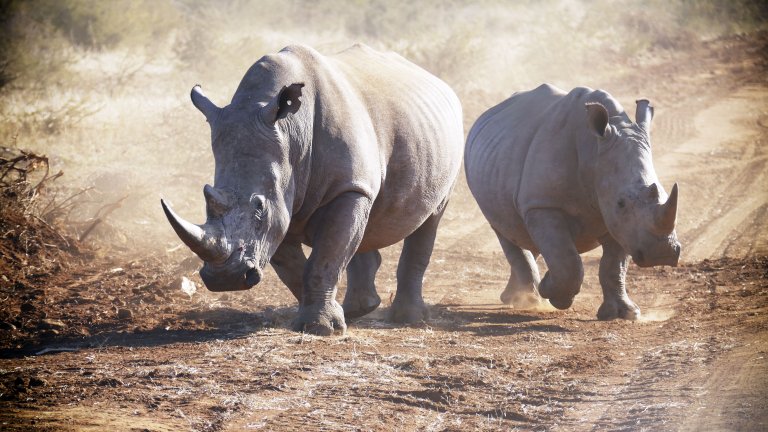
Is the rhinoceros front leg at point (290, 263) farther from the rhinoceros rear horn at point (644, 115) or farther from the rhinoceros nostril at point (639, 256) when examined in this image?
the rhinoceros rear horn at point (644, 115)

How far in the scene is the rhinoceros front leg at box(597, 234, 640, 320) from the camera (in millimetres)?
8711

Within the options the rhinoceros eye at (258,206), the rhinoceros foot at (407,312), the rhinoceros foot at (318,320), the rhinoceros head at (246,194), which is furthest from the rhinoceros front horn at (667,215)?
the rhinoceros eye at (258,206)

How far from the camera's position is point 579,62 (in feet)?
77.0

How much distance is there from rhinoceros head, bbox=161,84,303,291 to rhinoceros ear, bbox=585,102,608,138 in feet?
8.84

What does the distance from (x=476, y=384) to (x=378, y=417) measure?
0.93m

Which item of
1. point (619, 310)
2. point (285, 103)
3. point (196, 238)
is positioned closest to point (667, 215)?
point (619, 310)

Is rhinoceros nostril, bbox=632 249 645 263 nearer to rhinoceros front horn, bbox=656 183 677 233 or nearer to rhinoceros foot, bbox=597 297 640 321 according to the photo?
rhinoceros front horn, bbox=656 183 677 233

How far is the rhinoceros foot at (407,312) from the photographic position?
28.2 feet

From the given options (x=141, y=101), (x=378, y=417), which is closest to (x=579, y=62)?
(x=141, y=101)

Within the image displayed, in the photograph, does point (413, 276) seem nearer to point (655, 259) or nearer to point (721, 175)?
point (655, 259)

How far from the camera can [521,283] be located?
32.1 ft

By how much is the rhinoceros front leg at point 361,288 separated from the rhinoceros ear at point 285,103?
207 centimetres

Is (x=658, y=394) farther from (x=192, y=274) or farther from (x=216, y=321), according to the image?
(x=192, y=274)

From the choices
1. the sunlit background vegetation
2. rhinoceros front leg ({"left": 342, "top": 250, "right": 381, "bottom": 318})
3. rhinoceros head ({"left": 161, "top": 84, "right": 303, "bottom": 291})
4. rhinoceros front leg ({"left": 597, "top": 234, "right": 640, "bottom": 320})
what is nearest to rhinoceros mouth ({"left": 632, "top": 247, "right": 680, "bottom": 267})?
rhinoceros front leg ({"left": 597, "top": 234, "right": 640, "bottom": 320})
